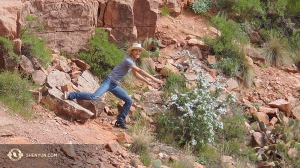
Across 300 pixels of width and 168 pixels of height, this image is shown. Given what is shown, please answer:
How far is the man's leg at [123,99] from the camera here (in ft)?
27.4

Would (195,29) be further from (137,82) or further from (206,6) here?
(137,82)

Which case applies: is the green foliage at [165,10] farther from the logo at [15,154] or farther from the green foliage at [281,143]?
the logo at [15,154]

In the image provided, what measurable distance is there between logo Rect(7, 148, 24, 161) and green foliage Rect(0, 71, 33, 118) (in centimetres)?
117

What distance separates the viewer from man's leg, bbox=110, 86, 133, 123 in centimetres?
834

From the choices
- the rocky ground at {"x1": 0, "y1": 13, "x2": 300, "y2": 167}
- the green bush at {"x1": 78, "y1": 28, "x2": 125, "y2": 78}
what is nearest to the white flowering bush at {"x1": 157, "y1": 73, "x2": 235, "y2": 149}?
the rocky ground at {"x1": 0, "y1": 13, "x2": 300, "y2": 167}

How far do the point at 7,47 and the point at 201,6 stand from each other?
21.2ft

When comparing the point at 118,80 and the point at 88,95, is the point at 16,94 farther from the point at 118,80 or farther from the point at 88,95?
the point at 118,80

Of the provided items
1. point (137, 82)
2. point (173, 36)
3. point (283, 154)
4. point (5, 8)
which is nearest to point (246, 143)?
point (283, 154)

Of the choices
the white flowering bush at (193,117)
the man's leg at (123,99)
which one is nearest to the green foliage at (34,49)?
the man's leg at (123,99)

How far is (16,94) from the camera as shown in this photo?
7867 millimetres

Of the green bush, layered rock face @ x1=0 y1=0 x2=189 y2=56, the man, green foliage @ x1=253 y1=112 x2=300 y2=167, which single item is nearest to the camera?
the man

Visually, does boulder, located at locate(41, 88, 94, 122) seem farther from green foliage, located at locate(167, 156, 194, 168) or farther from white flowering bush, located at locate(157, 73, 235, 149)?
green foliage, located at locate(167, 156, 194, 168)

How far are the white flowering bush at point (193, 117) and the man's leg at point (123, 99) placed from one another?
0.71 meters

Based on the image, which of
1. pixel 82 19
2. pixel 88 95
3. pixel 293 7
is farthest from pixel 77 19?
pixel 293 7
